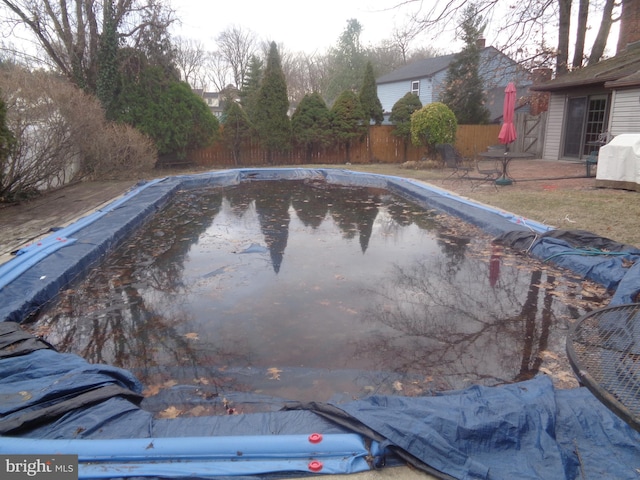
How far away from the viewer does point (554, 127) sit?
49.9 ft

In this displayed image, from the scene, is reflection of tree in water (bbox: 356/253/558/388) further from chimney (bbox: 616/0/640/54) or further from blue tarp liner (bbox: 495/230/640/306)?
chimney (bbox: 616/0/640/54)

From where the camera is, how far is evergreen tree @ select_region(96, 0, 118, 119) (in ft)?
44.5

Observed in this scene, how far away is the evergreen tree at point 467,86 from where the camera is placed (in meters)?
19.0

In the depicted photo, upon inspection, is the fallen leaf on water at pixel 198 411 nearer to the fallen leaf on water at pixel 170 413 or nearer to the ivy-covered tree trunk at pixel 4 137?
the fallen leaf on water at pixel 170 413

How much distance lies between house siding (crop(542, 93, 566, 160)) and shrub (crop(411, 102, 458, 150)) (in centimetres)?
327

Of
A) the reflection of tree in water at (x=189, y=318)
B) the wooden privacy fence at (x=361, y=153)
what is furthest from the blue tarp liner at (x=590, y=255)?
the wooden privacy fence at (x=361, y=153)

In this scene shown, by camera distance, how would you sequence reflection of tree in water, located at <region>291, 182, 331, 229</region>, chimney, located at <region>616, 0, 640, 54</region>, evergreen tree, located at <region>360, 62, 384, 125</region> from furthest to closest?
1. evergreen tree, located at <region>360, 62, 384, 125</region>
2. chimney, located at <region>616, 0, 640, 54</region>
3. reflection of tree in water, located at <region>291, 182, 331, 229</region>

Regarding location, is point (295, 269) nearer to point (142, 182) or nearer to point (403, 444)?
point (403, 444)

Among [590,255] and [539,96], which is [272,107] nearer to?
[539,96]

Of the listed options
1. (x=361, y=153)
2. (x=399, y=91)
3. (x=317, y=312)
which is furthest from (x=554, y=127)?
(x=317, y=312)

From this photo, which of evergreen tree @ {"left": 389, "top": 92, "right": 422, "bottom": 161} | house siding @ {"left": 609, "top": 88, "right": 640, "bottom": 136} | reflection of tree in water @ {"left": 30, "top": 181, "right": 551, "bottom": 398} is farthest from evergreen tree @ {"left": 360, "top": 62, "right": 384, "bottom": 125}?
reflection of tree in water @ {"left": 30, "top": 181, "right": 551, "bottom": 398}

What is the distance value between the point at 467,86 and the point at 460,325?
1847cm

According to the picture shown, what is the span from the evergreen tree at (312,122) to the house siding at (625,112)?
9.49 metres

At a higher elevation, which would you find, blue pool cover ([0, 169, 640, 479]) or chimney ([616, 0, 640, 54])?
chimney ([616, 0, 640, 54])
